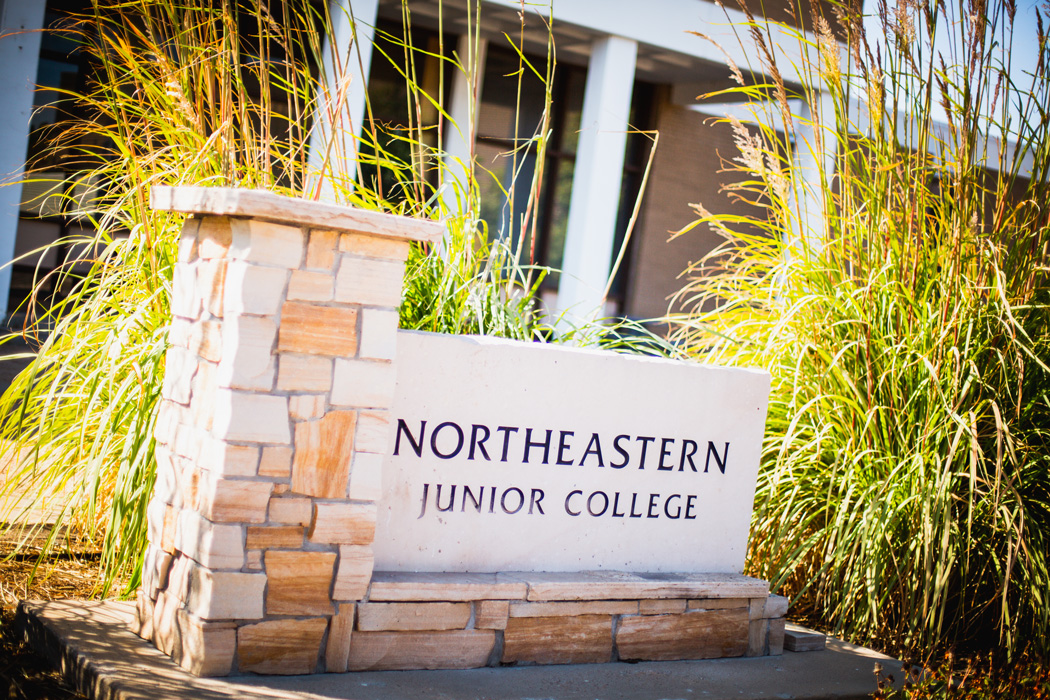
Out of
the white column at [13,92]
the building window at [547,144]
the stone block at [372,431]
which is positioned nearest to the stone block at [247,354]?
the stone block at [372,431]

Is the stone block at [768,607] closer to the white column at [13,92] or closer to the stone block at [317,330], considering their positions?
the stone block at [317,330]

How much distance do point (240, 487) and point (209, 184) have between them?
1071 millimetres

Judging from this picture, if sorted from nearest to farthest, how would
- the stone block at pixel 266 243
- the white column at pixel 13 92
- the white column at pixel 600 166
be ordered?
the stone block at pixel 266 243 → the white column at pixel 13 92 → the white column at pixel 600 166

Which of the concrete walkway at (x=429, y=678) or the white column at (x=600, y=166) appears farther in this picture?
the white column at (x=600, y=166)


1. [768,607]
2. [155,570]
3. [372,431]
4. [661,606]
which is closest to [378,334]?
[372,431]

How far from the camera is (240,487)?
94.9 inches

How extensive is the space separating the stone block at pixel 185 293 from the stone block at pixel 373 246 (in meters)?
0.44

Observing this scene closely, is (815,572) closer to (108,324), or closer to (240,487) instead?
(240,487)

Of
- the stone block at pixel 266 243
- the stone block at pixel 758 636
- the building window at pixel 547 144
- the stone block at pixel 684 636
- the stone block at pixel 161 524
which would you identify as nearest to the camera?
the stone block at pixel 266 243

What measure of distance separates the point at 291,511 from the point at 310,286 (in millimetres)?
589

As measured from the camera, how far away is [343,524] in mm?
2537

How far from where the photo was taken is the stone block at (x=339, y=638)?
2572 millimetres

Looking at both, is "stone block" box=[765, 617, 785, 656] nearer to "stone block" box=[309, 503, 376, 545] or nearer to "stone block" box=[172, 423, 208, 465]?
"stone block" box=[309, 503, 376, 545]

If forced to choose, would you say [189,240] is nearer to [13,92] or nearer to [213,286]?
[213,286]
